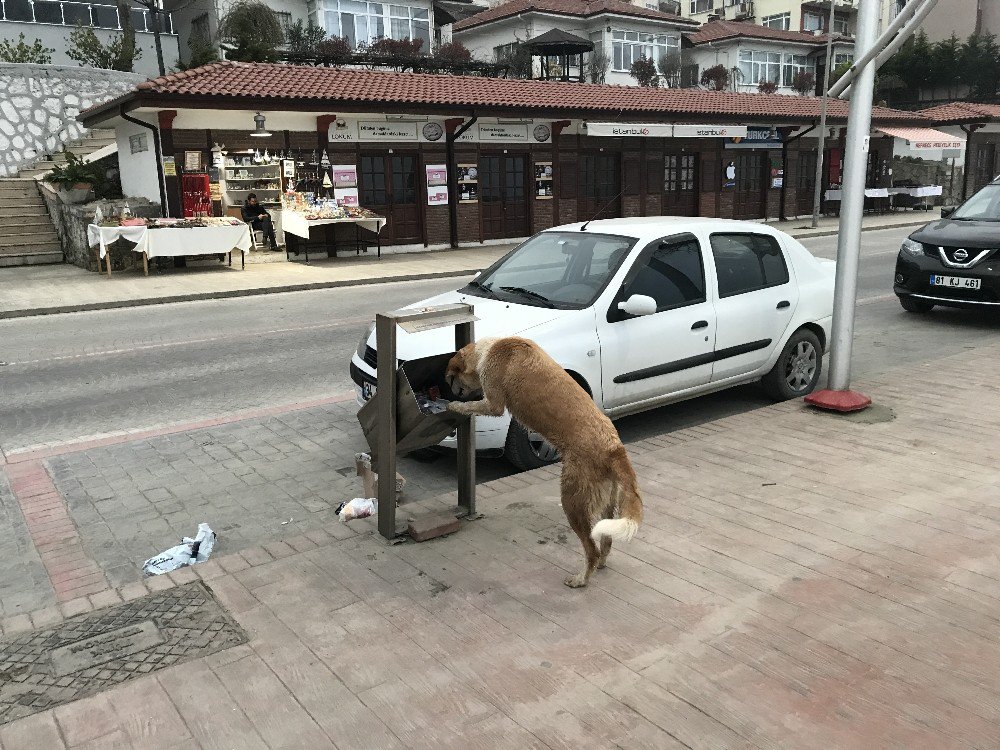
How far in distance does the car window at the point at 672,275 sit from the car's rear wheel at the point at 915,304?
6142 mm

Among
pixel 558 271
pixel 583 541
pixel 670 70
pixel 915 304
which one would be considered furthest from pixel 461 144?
pixel 670 70

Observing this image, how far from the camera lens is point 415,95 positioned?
21250 millimetres

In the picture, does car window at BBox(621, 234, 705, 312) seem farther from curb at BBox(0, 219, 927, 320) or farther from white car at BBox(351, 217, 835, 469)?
curb at BBox(0, 219, 927, 320)

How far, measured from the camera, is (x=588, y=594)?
3975 mm

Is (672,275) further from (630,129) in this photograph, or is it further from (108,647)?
(630,129)

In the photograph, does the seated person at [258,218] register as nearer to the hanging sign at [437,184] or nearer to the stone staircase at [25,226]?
the hanging sign at [437,184]

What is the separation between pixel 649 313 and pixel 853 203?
2046mm

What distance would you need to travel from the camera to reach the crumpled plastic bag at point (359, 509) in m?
5.08

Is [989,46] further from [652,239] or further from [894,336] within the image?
[652,239]

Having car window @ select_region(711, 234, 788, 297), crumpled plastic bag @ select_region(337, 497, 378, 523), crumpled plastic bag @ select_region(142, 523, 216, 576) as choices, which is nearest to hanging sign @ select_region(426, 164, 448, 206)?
car window @ select_region(711, 234, 788, 297)

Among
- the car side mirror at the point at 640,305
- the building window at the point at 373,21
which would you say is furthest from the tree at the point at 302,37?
the car side mirror at the point at 640,305

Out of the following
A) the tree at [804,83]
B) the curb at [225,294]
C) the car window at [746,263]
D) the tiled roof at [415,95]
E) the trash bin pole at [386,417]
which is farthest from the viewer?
the tree at [804,83]

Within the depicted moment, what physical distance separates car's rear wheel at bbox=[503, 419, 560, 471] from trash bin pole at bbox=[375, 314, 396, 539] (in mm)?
1327

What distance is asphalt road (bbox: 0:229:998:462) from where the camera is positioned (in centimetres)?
757
